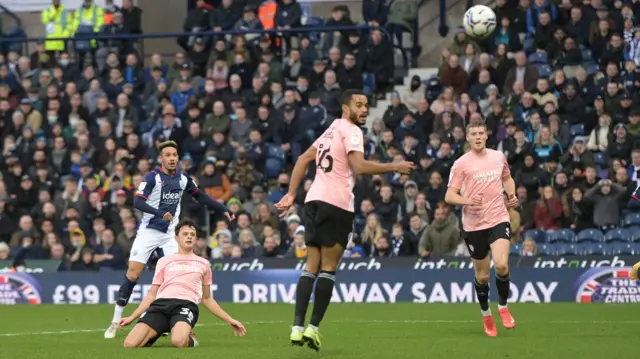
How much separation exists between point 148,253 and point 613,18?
13.4 m

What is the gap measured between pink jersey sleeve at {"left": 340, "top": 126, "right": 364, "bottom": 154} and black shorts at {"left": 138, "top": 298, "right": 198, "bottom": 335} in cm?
277

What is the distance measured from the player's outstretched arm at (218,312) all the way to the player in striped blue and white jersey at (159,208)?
195 cm

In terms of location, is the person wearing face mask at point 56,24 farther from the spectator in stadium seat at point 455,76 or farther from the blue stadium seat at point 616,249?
the blue stadium seat at point 616,249

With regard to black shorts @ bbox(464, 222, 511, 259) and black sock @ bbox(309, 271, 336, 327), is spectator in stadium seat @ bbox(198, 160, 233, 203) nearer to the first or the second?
black shorts @ bbox(464, 222, 511, 259)

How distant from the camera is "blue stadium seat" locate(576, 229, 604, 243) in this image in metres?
23.2

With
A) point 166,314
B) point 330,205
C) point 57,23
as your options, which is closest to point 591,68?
point 57,23

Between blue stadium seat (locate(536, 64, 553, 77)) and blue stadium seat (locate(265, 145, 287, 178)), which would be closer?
blue stadium seat (locate(536, 64, 553, 77))

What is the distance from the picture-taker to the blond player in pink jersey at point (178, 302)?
13562mm

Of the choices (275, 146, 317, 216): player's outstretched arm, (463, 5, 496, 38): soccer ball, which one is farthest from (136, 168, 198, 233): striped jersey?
(463, 5, 496, 38): soccer ball

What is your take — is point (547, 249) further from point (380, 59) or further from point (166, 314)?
point (166, 314)

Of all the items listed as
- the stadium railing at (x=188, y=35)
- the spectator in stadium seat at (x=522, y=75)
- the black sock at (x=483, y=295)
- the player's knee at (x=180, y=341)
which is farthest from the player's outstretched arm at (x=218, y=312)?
the stadium railing at (x=188, y=35)

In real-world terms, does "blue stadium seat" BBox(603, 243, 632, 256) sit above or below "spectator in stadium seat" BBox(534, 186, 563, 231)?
below

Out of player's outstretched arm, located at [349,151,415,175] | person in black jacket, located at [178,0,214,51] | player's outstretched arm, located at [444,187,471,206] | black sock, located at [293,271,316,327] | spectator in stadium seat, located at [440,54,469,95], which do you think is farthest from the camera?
person in black jacket, located at [178,0,214,51]

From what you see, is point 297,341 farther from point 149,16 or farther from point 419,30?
point 149,16
